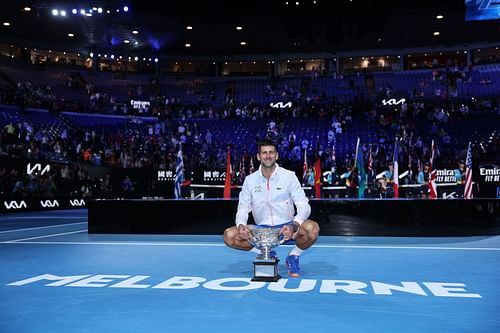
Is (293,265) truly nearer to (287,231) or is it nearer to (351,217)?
(287,231)

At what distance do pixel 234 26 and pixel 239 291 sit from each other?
31801mm

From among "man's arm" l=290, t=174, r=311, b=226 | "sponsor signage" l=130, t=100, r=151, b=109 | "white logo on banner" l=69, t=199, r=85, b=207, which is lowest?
"white logo on banner" l=69, t=199, r=85, b=207

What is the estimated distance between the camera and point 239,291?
4805 millimetres

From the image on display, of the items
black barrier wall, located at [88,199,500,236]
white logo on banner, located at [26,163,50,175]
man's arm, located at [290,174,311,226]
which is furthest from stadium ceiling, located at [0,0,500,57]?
man's arm, located at [290,174,311,226]

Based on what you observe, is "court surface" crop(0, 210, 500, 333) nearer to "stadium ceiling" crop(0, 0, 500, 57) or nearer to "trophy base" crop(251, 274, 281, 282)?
"trophy base" crop(251, 274, 281, 282)

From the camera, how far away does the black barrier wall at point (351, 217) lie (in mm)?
10727

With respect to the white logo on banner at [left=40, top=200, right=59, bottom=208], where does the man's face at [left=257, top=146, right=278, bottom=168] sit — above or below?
above

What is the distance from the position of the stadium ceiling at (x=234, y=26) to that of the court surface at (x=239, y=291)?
22.6m

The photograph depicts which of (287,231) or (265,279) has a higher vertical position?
(287,231)

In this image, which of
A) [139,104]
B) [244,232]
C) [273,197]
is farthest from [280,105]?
[244,232]

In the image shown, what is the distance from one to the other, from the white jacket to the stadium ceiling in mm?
23786

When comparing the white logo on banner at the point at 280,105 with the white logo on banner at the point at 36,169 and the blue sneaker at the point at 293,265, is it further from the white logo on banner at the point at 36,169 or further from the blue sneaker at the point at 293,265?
the blue sneaker at the point at 293,265

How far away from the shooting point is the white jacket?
5684mm

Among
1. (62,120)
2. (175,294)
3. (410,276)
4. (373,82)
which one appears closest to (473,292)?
(410,276)
